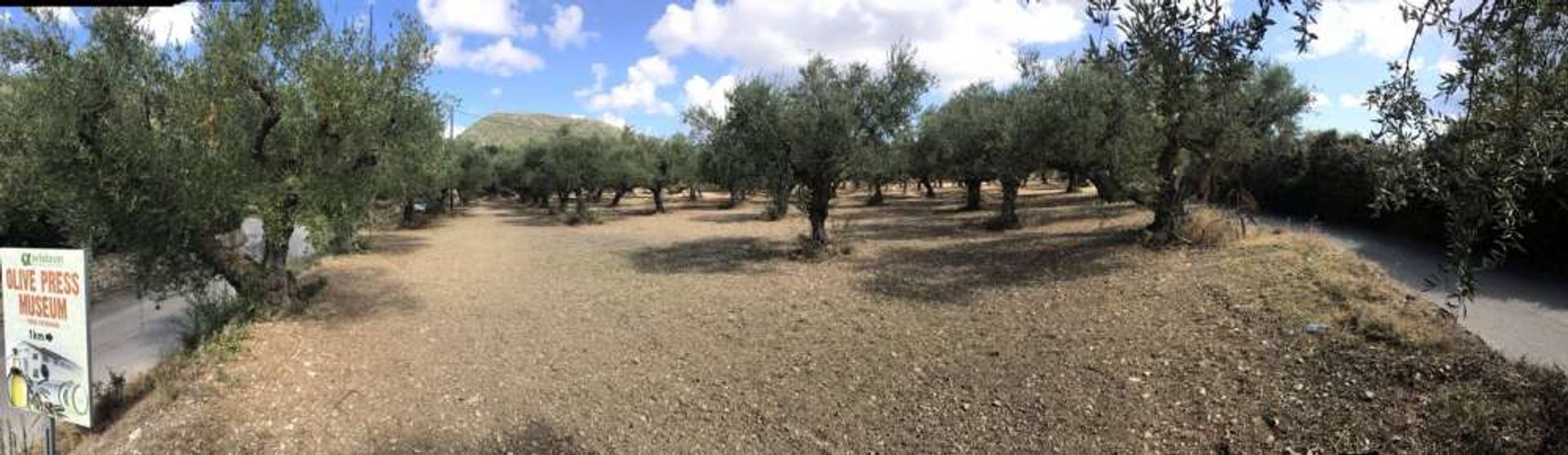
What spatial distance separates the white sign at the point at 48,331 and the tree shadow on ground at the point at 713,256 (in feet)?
37.5

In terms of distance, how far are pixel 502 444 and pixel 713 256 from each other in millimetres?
12367

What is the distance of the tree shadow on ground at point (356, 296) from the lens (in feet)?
40.9

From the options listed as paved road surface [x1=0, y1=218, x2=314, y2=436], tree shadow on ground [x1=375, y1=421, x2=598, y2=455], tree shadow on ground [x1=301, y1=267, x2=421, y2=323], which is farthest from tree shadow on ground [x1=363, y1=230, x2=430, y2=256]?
tree shadow on ground [x1=375, y1=421, x2=598, y2=455]

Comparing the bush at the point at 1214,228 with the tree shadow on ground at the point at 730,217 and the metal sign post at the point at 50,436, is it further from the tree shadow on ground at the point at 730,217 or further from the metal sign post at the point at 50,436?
the tree shadow on ground at the point at 730,217

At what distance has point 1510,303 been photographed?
1106 cm

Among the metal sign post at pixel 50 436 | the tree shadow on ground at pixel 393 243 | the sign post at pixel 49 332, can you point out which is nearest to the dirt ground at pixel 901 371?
the metal sign post at pixel 50 436

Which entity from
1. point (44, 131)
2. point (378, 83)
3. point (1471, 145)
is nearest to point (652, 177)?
point (378, 83)

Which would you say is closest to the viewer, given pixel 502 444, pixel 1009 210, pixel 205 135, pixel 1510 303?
pixel 502 444

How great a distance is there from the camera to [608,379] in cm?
824

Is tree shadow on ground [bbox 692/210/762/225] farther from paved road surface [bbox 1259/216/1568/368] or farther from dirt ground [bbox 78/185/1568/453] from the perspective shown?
paved road surface [bbox 1259/216/1568/368]

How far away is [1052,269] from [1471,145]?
10.6 metres

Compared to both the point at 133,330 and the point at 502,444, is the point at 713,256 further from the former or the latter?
the point at 133,330

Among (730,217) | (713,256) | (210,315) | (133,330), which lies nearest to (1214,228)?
(713,256)

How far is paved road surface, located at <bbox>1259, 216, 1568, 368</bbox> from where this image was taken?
8539 mm
